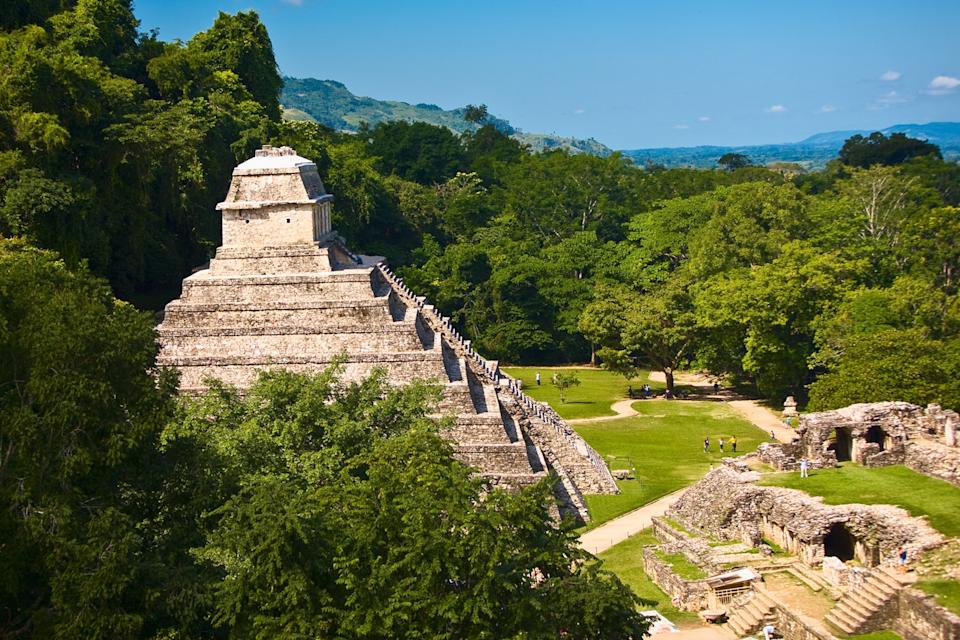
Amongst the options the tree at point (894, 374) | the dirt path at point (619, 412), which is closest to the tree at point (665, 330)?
the dirt path at point (619, 412)

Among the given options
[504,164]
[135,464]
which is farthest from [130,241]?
[504,164]

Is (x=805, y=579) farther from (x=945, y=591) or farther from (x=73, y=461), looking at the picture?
(x=73, y=461)

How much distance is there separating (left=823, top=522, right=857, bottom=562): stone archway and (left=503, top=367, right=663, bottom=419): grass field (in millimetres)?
20202

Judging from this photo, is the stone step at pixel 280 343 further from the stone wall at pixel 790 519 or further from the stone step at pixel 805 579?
the stone step at pixel 805 579

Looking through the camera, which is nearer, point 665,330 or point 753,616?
point 753,616

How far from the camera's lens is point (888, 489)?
2934 cm

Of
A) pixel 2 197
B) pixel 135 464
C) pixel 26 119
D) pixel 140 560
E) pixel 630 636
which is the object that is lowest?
pixel 630 636

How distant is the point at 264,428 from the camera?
2689 centimetres

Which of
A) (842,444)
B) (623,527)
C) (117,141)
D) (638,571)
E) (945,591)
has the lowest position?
(638,571)

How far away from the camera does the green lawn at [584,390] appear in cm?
5019

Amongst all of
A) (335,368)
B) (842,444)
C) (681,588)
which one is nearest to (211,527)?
(335,368)

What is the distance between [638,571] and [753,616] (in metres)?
4.61

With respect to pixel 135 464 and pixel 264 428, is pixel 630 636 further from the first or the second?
pixel 264 428

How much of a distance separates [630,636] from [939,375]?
2349cm
